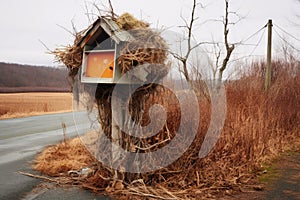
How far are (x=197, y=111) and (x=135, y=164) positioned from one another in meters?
1.59

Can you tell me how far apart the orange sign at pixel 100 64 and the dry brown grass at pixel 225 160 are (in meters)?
1.37

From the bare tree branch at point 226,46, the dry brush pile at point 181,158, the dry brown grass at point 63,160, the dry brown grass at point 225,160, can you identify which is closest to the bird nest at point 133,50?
the dry brush pile at point 181,158

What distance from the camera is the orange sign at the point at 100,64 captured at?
3.91 metres

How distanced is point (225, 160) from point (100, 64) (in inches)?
105

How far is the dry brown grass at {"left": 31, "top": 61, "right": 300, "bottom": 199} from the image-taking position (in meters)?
3.95

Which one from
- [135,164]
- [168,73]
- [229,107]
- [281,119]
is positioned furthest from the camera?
[281,119]

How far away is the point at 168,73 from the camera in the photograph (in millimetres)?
4336

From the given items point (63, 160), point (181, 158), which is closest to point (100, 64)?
point (181, 158)

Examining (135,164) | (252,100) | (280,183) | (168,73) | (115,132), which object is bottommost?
(280,183)

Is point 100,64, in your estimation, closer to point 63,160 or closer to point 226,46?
point 63,160

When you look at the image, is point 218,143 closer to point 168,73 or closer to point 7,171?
point 168,73

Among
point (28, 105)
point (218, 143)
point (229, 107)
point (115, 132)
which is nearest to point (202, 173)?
point (218, 143)

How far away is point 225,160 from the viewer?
4836 millimetres

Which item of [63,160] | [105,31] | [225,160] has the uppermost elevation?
[105,31]
